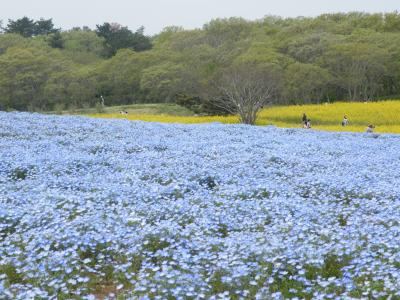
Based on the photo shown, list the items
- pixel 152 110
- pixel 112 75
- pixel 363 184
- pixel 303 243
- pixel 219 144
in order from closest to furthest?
pixel 303 243, pixel 363 184, pixel 219 144, pixel 152 110, pixel 112 75

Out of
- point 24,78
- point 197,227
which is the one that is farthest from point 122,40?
point 197,227

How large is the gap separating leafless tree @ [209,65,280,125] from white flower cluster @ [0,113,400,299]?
22.0 m

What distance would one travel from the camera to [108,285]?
18.0ft

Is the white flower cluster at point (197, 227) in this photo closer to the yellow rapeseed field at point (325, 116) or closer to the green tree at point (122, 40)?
the yellow rapeseed field at point (325, 116)

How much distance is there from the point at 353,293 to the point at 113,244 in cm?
293

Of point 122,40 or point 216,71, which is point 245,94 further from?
point 122,40

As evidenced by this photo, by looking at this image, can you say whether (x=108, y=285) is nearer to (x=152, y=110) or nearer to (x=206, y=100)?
(x=206, y=100)

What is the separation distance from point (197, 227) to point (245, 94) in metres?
30.7

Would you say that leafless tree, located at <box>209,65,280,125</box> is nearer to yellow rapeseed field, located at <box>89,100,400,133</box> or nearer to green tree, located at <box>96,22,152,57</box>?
yellow rapeseed field, located at <box>89,100,400,133</box>

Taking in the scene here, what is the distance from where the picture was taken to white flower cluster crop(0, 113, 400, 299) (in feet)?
16.5

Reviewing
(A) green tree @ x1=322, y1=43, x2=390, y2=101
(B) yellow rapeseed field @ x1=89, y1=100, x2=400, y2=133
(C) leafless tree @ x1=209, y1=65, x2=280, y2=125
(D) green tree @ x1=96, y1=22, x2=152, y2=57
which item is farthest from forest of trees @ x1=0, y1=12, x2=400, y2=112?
(D) green tree @ x1=96, y1=22, x2=152, y2=57

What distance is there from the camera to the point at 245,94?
36781 millimetres

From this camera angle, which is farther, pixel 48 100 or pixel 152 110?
pixel 48 100

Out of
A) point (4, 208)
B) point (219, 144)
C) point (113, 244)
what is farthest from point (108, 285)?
point (219, 144)
